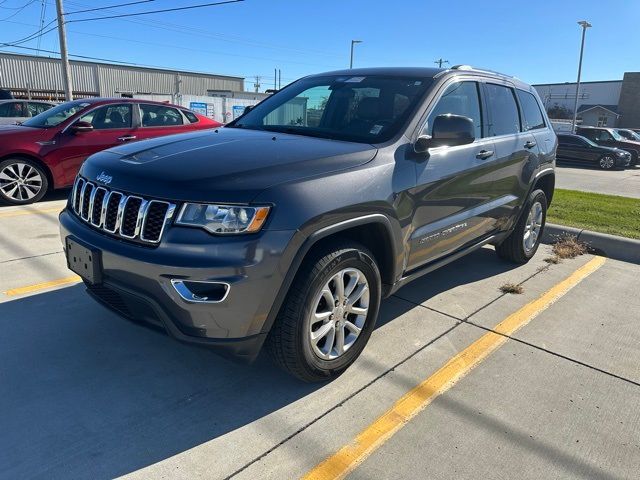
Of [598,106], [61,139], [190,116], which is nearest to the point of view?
[61,139]

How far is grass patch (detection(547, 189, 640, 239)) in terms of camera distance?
6523 millimetres

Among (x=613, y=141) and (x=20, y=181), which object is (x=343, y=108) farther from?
(x=613, y=141)

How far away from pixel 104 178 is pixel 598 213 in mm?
7309

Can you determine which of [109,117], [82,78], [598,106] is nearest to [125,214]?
[109,117]

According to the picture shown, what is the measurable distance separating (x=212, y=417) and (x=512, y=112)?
12.4 ft

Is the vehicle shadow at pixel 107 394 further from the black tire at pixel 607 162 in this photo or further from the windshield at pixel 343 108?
the black tire at pixel 607 162

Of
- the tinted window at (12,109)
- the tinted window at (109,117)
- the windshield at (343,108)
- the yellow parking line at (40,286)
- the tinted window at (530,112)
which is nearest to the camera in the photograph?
the windshield at (343,108)

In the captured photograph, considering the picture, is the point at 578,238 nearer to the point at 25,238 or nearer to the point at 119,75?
the point at 25,238

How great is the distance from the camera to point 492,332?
3.71 meters

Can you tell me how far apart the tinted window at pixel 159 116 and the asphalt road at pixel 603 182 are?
378 inches

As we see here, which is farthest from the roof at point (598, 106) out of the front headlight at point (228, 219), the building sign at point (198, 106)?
the front headlight at point (228, 219)

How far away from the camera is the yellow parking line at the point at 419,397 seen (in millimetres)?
2320

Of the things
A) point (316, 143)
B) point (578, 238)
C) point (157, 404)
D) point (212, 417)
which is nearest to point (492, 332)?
point (316, 143)

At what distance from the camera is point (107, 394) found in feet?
9.04
